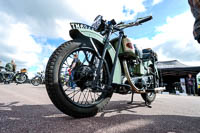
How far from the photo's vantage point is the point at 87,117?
4.06 ft

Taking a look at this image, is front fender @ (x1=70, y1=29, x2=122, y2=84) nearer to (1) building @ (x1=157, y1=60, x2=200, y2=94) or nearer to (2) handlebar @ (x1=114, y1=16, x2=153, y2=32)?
(2) handlebar @ (x1=114, y1=16, x2=153, y2=32)

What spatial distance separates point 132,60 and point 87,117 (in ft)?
3.99

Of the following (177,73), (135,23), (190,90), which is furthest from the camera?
(177,73)

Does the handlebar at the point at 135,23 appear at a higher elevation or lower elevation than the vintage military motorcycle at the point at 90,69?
higher

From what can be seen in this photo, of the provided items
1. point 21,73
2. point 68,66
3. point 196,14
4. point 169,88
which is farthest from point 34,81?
point 169,88

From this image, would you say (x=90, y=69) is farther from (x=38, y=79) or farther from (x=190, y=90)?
(x=190, y=90)

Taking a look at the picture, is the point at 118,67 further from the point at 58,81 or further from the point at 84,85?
the point at 58,81

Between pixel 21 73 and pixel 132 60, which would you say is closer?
pixel 132 60

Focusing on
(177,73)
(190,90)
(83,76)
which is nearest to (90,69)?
(83,76)

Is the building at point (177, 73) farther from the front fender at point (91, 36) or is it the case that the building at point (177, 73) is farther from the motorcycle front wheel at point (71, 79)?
the motorcycle front wheel at point (71, 79)

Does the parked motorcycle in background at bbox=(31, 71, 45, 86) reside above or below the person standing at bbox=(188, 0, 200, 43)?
below

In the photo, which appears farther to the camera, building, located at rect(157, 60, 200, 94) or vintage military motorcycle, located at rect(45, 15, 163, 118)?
building, located at rect(157, 60, 200, 94)

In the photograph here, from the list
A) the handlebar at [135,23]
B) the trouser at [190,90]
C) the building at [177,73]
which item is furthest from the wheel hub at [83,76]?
the trouser at [190,90]

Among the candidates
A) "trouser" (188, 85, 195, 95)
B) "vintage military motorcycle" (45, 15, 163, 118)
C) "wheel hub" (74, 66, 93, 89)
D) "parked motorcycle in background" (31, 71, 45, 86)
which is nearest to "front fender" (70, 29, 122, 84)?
"vintage military motorcycle" (45, 15, 163, 118)
